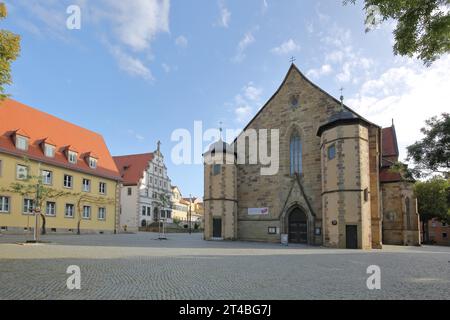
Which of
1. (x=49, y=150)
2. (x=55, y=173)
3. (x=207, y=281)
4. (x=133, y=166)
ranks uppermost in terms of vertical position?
(x=133, y=166)

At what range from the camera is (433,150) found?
52.4 ft

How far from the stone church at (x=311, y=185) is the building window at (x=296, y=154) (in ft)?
0.29

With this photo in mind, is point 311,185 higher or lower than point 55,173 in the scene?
lower

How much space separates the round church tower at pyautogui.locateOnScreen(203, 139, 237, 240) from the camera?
1293 inches

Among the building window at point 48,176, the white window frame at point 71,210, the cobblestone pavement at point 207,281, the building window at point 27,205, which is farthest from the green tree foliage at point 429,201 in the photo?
the building window at point 27,205

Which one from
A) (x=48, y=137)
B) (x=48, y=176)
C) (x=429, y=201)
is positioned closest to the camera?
(x=48, y=176)

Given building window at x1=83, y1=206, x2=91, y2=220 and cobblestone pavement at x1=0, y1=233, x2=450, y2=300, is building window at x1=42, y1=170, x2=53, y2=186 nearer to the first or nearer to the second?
building window at x1=83, y1=206, x2=91, y2=220

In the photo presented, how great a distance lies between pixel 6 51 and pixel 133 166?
52351mm

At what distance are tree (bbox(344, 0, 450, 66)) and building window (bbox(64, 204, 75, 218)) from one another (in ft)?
117

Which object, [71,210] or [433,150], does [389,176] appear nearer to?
[433,150]

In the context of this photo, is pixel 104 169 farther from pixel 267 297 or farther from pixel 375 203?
pixel 267 297

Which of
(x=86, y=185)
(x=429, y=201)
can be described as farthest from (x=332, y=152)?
(x=429, y=201)

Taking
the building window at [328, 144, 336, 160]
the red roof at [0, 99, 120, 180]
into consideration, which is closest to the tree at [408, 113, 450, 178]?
the building window at [328, 144, 336, 160]

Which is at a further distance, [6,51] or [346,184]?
[346,184]
